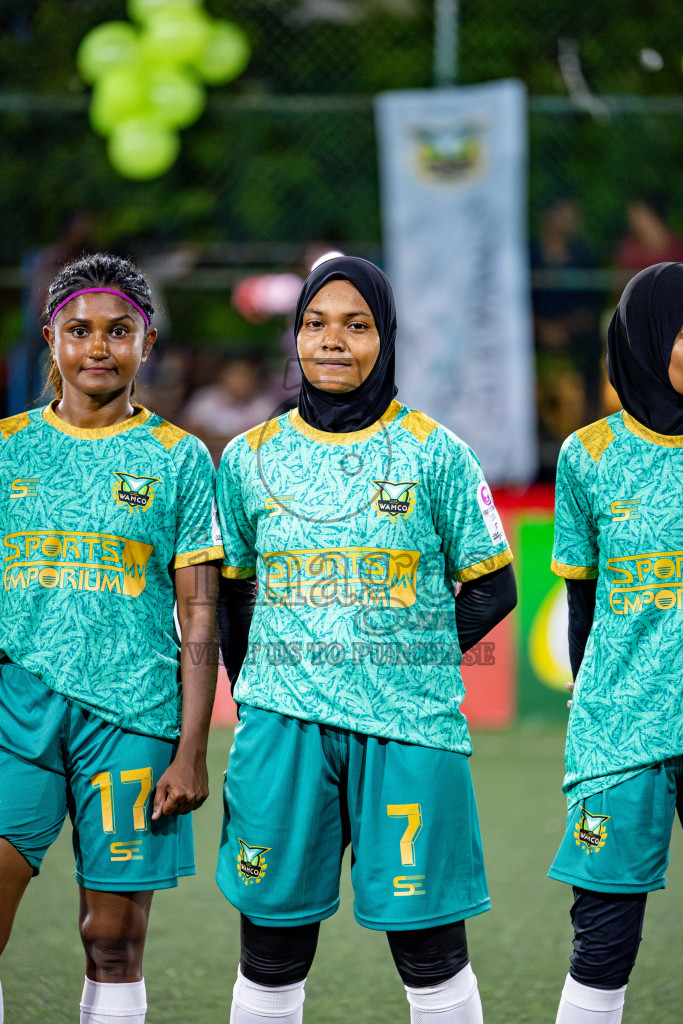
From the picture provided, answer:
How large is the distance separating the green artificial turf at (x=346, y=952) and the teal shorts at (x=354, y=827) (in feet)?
3.56

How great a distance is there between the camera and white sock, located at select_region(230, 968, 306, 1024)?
8.45ft

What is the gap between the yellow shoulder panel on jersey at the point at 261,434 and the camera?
2.74m

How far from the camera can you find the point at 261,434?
276 cm

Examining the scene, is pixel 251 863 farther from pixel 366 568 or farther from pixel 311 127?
pixel 311 127

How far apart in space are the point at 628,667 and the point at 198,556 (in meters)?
0.95

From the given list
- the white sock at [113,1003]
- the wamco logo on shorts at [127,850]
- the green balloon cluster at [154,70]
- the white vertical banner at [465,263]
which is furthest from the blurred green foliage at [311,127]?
the white sock at [113,1003]

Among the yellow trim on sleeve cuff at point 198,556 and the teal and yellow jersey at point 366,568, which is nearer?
the teal and yellow jersey at point 366,568

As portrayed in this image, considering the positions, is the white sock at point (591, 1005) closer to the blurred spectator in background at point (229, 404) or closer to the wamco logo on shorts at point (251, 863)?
the wamco logo on shorts at point (251, 863)

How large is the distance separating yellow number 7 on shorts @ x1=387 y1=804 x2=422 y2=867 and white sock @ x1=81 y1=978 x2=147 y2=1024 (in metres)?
0.64

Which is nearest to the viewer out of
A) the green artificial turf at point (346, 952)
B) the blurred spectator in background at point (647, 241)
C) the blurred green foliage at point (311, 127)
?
the green artificial turf at point (346, 952)

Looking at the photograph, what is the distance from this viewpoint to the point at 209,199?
1013cm

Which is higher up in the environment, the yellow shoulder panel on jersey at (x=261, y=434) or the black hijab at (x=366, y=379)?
the black hijab at (x=366, y=379)

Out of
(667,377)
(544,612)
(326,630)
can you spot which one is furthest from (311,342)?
(544,612)

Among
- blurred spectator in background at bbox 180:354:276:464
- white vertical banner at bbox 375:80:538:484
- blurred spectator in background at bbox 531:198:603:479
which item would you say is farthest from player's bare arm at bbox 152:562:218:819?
blurred spectator in background at bbox 531:198:603:479
